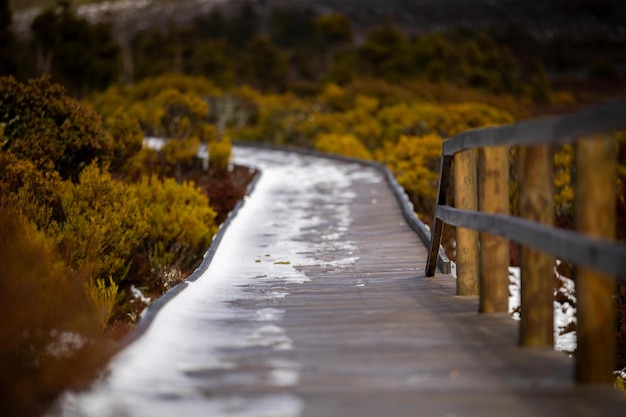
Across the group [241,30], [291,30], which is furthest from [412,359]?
[291,30]

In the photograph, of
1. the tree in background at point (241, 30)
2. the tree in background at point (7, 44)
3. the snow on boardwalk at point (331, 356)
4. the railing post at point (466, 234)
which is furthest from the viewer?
the tree in background at point (241, 30)

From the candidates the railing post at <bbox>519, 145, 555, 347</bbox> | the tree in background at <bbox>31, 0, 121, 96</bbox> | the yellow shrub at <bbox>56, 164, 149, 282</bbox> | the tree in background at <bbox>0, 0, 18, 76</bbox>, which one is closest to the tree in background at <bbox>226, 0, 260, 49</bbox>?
the tree in background at <bbox>31, 0, 121, 96</bbox>

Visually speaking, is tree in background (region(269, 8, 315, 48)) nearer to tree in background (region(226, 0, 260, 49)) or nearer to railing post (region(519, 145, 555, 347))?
tree in background (region(226, 0, 260, 49))

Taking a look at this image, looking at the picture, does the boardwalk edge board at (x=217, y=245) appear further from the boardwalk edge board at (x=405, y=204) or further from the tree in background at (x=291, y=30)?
the tree in background at (x=291, y=30)

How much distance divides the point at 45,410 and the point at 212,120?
40617 mm

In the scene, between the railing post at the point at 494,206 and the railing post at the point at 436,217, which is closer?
the railing post at the point at 494,206

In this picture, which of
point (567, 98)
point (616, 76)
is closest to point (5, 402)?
point (567, 98)

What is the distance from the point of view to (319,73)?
94250 millimetres

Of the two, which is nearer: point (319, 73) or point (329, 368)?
point (329, 368)

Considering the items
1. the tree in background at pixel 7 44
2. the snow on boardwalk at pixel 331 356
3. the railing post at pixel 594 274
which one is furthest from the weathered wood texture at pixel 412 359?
the tree in background at pixel 7 44

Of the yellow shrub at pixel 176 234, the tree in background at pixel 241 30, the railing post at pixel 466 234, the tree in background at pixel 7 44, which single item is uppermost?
the tree in background at pixel 241 30

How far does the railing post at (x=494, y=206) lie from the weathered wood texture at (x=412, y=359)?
0.25 meters

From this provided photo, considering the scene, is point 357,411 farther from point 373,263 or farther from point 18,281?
point 373,263

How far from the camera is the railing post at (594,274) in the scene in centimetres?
375
